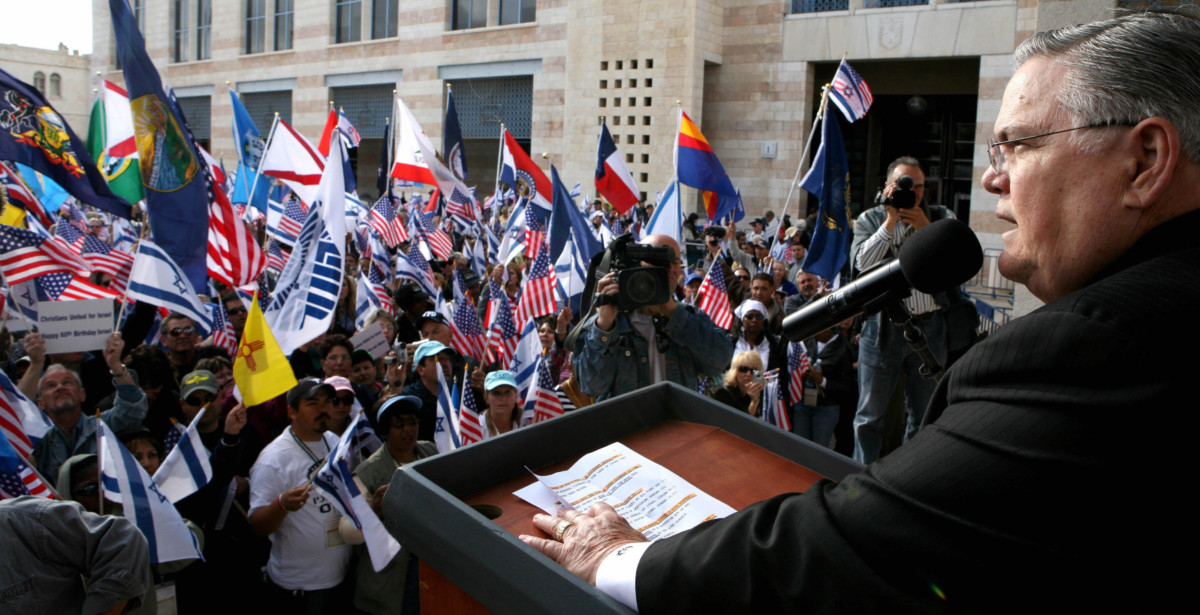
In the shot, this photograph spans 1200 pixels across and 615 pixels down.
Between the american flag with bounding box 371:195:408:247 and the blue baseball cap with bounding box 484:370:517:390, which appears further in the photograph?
the american flag with bounding box 371:195:408:247

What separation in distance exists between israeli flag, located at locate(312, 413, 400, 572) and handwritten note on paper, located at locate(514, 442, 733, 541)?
2.55 meters

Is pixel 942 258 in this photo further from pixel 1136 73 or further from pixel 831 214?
pixel 831 214

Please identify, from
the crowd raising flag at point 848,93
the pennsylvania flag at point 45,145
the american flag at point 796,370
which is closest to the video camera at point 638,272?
the american flag at point 796,370

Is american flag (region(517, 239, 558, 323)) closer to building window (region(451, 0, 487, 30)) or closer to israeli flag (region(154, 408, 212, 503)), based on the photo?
israeli flag (region(154, 408, 212, 503))

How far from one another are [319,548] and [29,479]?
1.27 metres

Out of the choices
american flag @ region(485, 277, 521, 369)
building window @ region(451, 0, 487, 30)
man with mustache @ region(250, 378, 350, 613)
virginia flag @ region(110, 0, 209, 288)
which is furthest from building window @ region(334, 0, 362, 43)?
man with mustache @ region(250, 378, 350, 613)

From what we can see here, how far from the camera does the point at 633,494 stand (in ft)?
4.33

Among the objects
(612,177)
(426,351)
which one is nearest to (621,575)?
(426,351)

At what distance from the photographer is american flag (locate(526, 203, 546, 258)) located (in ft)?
31.0

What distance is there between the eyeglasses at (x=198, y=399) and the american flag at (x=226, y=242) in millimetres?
2404

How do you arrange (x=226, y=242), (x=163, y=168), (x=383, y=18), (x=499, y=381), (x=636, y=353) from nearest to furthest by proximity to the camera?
(x=636, y=353) → (x=499, y=381) → (x=163, y=168) → (x=226, y=242) → (x=383, y=18)

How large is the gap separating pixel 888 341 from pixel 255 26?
32.5 metres

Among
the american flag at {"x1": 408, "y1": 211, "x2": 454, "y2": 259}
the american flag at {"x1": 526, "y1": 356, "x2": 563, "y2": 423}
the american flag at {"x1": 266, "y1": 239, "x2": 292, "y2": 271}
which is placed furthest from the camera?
the american flag at {"x1": 408, "y1": 211, "x2": 454, "y2": 259}

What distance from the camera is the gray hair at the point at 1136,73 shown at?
938mm
